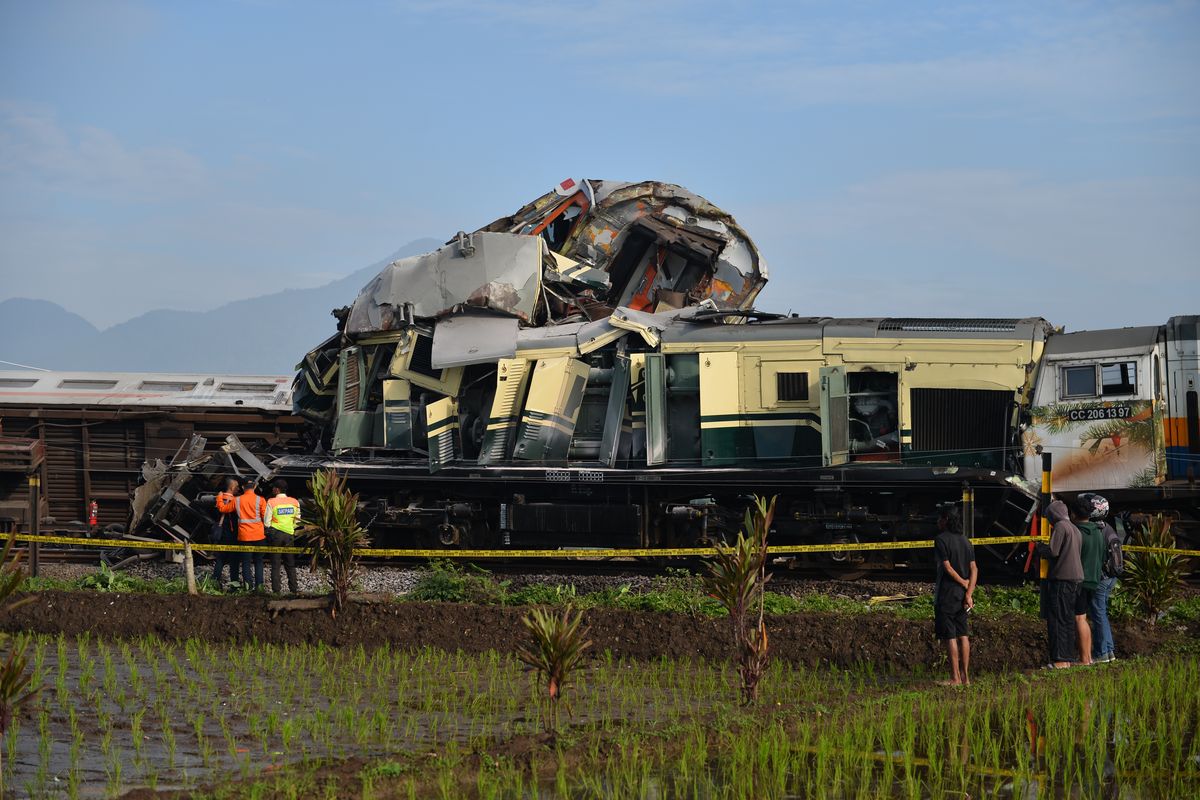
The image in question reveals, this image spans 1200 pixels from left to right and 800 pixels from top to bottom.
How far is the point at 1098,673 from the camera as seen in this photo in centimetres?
1085

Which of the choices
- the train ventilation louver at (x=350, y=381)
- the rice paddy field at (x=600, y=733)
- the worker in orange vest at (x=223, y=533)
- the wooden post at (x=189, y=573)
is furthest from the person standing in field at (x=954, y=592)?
the train ventilation louver at (x=350, y=381)

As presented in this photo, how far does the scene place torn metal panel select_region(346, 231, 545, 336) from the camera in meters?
20.2

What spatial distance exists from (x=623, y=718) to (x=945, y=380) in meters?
9.02

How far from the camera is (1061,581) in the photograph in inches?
450

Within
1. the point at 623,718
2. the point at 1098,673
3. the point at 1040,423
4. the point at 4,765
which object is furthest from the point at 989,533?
the point at 4,765

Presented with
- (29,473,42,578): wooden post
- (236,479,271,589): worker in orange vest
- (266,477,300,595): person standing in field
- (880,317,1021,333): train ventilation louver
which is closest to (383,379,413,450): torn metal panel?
(266,477,300,595): person standing in field

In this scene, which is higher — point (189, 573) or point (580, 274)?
point (580, 274)

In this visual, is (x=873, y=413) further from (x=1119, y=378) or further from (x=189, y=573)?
(x=189, y=573)

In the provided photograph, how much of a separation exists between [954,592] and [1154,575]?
3.58 metres

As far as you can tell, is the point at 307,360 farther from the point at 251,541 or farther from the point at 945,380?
the point at 945,380

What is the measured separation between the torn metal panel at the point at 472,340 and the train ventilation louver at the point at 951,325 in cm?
570

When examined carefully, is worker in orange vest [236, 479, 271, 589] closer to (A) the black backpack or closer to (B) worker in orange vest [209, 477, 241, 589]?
(B) worker in orange vest [209, 477, 241, 589]

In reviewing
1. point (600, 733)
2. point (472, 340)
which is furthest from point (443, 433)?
point (600, 733)

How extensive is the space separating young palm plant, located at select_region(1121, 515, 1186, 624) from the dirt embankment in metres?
0.51
